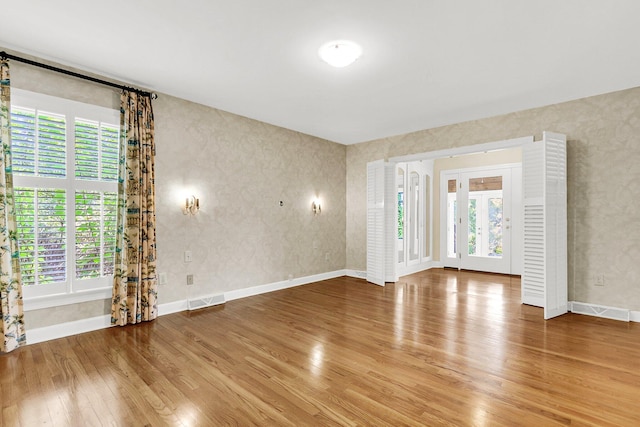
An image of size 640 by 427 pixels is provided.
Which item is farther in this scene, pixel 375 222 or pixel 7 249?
pixel 375 222

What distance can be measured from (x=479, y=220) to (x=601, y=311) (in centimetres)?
329

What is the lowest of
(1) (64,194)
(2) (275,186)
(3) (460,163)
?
(1) (64,194)

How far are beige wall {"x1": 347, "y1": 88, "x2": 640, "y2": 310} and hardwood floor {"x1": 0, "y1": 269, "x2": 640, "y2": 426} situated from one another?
1.74 feet

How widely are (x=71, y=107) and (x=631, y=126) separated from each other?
6.54 metres

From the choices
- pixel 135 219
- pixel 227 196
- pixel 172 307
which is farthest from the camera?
pixel 227 196

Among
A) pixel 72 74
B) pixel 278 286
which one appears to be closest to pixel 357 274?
pixel 278 286

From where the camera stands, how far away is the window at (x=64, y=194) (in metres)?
3.12

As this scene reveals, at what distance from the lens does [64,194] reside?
335 centimetres

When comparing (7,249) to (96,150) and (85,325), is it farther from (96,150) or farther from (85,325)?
(96,150)

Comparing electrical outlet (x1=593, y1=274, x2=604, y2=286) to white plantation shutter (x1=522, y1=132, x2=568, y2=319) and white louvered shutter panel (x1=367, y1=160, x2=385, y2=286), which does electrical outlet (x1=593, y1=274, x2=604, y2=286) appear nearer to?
white plantation shutter (x1=522, y1=132, x2=568, y2=319)

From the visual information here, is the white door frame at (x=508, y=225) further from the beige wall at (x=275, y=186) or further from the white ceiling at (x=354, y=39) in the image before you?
Result: the white ceiling at (x=354, y=39)

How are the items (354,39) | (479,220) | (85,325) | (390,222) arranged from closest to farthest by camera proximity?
(354,39)
(85,325)
(390,222)
(479,220)

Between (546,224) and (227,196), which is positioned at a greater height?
(227,196)

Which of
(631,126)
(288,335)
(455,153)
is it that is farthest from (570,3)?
(288,335)
